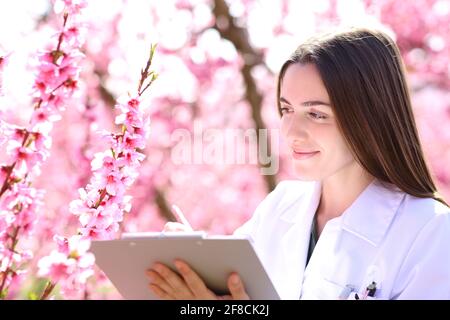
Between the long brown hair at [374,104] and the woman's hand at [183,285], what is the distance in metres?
0.51

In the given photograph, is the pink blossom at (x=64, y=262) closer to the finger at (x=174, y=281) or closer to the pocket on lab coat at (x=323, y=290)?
the finger at (x=174, y=281)

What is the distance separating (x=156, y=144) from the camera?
17.3ft

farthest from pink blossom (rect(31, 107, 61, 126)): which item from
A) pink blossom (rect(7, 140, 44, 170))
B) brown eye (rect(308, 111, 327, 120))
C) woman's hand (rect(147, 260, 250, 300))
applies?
brown eye (rect(308, 111, 327, 120))

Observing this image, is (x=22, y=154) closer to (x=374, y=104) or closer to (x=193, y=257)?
(x=193, y=257)

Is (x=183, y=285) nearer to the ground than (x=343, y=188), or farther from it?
nearer to the ground

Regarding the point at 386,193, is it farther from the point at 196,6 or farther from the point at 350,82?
the point at 196,6

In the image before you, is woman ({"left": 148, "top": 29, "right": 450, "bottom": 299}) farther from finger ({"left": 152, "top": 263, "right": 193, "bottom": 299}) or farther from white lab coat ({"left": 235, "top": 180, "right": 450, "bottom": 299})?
finger ({"left": 152, "top": 263, "right": 193, "bottom": 299})

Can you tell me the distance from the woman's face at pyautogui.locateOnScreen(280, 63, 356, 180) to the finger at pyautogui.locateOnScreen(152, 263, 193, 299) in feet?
1.50

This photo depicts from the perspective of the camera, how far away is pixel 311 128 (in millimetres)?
1725

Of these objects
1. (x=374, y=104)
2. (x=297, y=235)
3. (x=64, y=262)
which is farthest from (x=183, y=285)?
(x=374, y=104)

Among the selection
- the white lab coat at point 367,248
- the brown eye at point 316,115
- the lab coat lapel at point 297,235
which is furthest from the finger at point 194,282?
the brown eye at point 316,115

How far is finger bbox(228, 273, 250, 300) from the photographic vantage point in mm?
1405

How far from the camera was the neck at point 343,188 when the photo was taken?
1840mm

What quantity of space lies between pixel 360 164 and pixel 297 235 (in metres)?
0.28
